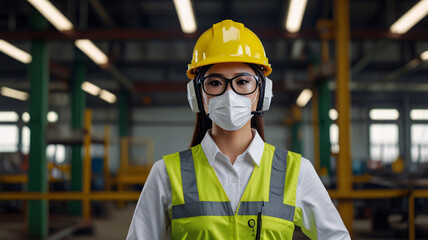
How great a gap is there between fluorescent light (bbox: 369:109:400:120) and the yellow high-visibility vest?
19.7m

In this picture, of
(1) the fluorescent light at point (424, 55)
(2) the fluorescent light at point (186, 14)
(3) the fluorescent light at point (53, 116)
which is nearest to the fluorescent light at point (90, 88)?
(2) the fluorescent light at point (186, 14)

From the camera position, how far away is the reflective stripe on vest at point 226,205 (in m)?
1.38

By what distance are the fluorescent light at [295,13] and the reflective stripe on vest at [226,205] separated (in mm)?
4680

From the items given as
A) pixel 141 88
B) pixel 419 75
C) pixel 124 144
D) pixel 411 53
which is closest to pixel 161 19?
pixel 141 88

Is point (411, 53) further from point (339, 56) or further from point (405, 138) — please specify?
point (339, 56)

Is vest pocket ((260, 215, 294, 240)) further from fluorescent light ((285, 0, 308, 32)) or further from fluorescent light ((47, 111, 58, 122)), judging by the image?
fluorescent light ((47, 111, 58, 122))

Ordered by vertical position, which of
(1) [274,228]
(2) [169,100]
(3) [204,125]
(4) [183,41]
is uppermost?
(4) [183,41]

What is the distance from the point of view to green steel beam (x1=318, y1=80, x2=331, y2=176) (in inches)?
391

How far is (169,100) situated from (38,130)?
12295mm

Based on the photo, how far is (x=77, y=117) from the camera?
34.7ft

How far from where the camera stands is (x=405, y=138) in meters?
19.0

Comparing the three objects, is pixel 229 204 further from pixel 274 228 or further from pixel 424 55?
pixel 424 55

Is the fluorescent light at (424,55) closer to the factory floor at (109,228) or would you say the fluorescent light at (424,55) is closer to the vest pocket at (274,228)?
the factory floor at (109,228)

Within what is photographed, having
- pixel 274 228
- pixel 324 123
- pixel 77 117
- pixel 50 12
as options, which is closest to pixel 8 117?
pixel 77 117
